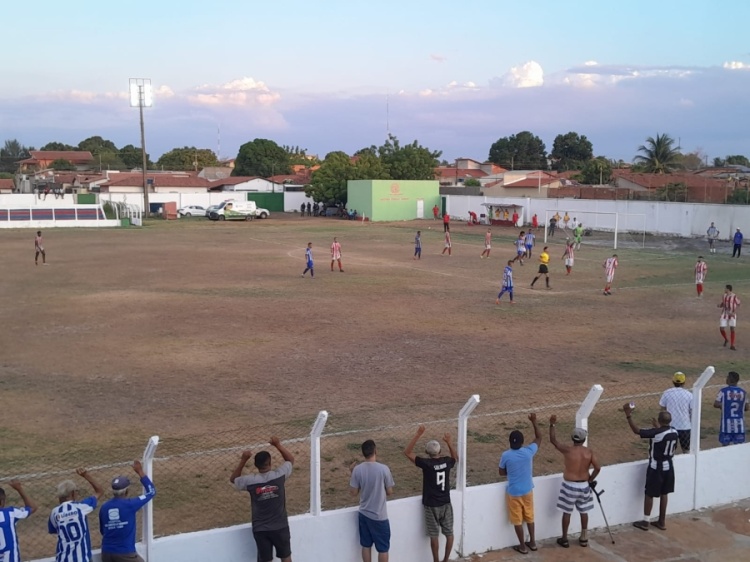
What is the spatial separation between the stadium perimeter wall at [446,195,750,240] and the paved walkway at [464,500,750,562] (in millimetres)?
40314

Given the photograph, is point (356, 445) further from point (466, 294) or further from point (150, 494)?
point (466, 294)

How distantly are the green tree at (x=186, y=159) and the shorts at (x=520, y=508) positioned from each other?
12672cm

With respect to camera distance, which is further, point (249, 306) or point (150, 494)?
point (249, 306)

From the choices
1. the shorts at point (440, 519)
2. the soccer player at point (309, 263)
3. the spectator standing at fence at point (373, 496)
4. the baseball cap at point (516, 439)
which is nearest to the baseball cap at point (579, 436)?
the baseball cap at point (516, 439)

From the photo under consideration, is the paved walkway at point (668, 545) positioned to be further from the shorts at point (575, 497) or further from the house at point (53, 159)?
the house at point (53, 159)

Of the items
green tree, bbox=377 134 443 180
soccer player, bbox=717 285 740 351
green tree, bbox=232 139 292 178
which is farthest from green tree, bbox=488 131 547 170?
soccer player, bbox=717 285 740 351

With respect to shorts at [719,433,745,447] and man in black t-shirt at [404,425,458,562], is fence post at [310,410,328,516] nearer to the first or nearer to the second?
man in black t-shirt at [404,425,458,562]

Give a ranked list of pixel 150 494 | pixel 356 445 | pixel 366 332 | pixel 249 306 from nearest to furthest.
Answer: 1. pixel 150 494
2. pixel 356 445
3. pixel 366 332
4. pixel 249 306

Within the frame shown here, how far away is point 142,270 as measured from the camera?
3194cm

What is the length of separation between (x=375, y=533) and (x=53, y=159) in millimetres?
138452

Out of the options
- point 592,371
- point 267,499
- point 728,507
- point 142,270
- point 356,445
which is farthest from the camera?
point 142,270

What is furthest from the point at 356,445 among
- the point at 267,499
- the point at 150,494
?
the point at 150,494

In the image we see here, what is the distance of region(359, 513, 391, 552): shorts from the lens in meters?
7.53

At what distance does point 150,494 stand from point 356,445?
4.66 metres
